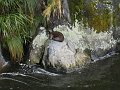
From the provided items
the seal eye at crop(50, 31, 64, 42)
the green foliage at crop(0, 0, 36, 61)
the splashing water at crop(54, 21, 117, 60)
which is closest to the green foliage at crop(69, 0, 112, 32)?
the splashing water at crop(54, 21, 117, 60)

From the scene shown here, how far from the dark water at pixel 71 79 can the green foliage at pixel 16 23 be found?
652 millimetres

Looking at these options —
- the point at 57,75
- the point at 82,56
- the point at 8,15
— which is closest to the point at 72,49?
the point at 82,56

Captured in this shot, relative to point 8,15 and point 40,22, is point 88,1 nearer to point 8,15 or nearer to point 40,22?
point 40,22

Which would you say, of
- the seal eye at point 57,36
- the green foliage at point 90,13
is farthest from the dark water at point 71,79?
the green foliage at point 90,13

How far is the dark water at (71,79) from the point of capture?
7.56 metres

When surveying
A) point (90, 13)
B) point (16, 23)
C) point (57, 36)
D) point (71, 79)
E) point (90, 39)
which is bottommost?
point (71, 79)

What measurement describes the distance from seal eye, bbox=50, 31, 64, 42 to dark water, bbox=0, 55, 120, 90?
854 millimetres

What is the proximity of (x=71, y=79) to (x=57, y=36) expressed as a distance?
125 centimetres

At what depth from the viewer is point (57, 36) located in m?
8.63

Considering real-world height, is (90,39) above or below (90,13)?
below

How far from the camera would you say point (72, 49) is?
8664 millimetres

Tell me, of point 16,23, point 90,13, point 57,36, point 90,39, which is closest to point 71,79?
point 57,36

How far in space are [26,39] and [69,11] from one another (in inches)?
50.8

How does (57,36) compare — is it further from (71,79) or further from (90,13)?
(71,79)
